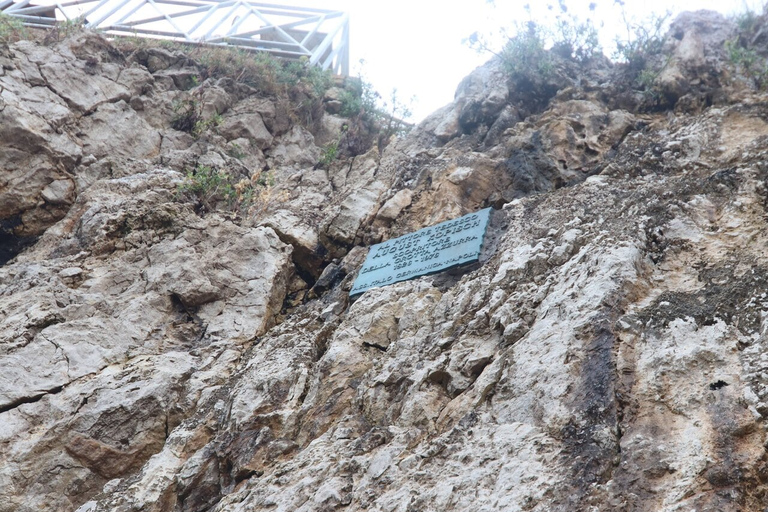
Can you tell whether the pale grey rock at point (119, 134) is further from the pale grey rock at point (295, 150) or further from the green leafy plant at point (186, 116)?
the pale grey rock at point (295, 150)

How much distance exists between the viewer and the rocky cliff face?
4.25 m

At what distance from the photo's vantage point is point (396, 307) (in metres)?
6.93

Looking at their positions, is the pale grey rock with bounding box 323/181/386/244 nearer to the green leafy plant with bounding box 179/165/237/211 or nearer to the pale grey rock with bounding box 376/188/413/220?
the pale grey rock with bounding box 376/188/413/220

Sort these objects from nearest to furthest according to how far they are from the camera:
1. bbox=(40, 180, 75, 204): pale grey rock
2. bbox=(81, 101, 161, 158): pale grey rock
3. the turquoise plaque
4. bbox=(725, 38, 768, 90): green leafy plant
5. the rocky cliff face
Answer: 1. the rocky cliff face
2. the turquoise plaque
3. bbox=(725, 38, 768, 90): green leafy plant
4. bbox=(40, 180, 75, 204): pale grey rock
5. bbox=(81, 101, 161, 158): pale grey rock

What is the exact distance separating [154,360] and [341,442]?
2932mm

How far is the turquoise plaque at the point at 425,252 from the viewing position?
7.31 m

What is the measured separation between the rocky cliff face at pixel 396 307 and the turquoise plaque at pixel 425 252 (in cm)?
24

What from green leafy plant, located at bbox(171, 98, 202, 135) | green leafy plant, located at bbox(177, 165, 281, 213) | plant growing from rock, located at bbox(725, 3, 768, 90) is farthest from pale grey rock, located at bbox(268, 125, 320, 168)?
plant growing from rock, located at bbox(725, 3, 768, 90)

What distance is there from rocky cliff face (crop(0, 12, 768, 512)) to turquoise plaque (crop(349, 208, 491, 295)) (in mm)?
244

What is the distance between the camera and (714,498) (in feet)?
11.5

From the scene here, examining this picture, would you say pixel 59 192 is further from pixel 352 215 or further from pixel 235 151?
pixel 352 215

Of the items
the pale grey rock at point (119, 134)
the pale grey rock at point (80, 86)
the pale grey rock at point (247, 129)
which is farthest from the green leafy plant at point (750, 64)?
the pale grey rock at point (80, 86)

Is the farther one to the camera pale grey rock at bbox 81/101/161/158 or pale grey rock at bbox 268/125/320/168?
pale grey rock at bbox 268/125/320/168

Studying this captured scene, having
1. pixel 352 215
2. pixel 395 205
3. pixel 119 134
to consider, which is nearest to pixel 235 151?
pixel 119 134
